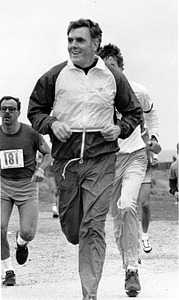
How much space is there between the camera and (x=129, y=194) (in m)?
8.51

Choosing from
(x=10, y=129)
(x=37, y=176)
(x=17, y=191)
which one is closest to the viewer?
(x=37, y=176)

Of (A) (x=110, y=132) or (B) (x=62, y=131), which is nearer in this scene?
(B) (x=62, y=131)

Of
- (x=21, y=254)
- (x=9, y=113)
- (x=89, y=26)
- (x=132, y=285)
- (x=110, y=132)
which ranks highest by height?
(x=89, y=26)

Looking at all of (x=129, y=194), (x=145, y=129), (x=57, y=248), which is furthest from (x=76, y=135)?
(x=57, y=248)

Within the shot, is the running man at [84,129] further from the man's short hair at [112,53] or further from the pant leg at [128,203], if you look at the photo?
the man's short hair at [112,53]

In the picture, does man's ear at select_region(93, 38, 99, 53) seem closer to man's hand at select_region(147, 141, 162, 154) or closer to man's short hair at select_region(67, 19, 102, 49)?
man's short hair at select_region(67, 19, 102, 49)

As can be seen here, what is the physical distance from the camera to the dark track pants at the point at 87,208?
22.6 ft

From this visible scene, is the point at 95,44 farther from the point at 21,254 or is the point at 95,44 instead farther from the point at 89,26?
the point at 21,254

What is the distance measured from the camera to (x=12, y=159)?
9664 mm

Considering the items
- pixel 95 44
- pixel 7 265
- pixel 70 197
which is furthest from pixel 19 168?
pixel 95 44

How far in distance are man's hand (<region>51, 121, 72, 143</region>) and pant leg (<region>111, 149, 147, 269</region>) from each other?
179 cm

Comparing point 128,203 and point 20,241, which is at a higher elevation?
point 128,203

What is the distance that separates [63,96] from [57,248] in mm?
6844

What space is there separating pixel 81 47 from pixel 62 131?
0.80 meters
